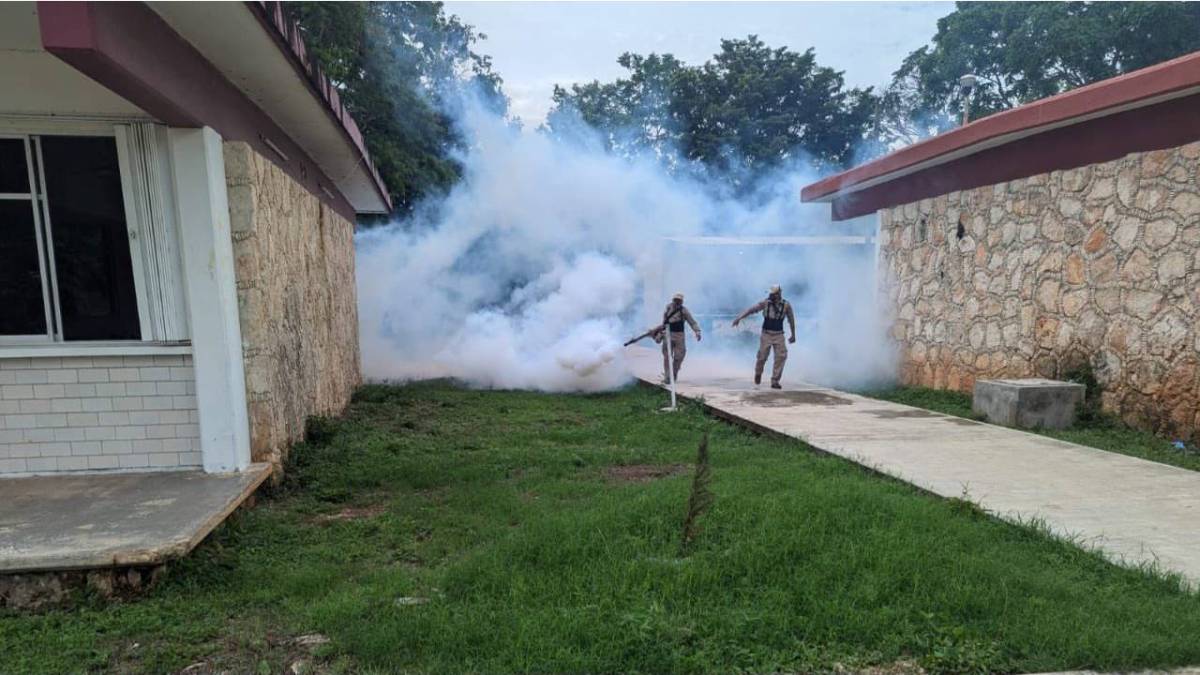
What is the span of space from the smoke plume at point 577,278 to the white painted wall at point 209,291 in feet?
22.3

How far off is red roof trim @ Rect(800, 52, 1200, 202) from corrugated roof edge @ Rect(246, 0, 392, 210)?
7.19 meters

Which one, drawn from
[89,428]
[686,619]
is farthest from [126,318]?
[686,619]

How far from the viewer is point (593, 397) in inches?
426

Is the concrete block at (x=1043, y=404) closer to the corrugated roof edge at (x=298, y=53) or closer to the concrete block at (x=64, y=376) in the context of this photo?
the corrugated roof edge at (x=298, y=53)

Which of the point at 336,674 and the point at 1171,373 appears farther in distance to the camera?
the point at 1171,373

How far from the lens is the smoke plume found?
1197 cm

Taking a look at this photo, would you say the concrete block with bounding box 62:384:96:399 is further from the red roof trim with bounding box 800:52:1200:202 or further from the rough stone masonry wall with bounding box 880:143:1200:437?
the rough stone masonry wall with bounding box 880:143:1200:437

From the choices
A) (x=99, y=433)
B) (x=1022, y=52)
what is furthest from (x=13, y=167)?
(x=1022, y=52)

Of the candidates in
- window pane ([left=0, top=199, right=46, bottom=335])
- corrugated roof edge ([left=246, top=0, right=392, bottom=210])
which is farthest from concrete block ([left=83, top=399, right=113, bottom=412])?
corrugated roof edge ([left=246, top=0, right=392, bottom=210])

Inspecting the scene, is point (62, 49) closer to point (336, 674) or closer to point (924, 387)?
point (336, 674)

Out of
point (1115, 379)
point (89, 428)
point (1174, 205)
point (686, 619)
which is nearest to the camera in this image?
point (686, 619)

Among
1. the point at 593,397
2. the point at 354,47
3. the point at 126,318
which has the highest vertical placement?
the point at 354,47

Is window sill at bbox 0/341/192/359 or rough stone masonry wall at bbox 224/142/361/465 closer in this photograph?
window sill at bbox 0/341/192/359

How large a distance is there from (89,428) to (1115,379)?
9467mm
